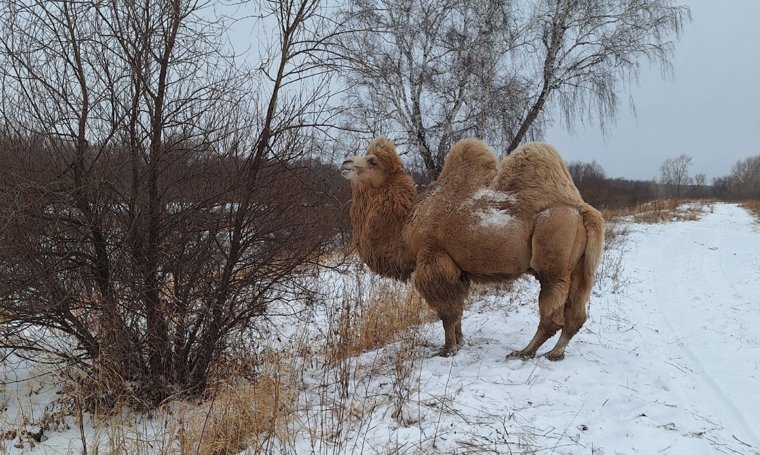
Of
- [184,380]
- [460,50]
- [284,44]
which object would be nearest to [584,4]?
[460,50]

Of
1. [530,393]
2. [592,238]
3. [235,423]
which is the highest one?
[592,238]

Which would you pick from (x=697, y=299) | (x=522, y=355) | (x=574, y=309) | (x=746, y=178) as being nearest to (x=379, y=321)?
(x=522, y=355)

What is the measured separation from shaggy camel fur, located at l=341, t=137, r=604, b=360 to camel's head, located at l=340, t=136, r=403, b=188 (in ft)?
0.04

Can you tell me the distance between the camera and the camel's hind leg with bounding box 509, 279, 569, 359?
4.86 m

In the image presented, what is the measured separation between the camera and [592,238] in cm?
481

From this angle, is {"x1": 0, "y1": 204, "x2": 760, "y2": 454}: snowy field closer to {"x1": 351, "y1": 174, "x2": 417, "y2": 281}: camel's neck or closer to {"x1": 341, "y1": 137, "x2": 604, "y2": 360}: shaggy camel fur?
{"x1": 341, "y1": 137, "x2": 604, "y2": 360}: shaggy camel fur

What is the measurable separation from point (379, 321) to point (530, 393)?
2678 mm

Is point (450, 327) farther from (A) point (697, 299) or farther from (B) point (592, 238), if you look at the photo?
(A) point (697, 299)

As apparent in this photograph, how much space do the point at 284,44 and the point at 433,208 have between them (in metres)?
2.16

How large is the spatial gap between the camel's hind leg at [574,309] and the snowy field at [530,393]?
14cm

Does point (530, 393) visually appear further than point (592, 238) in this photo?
No

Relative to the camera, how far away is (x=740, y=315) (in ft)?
26.9

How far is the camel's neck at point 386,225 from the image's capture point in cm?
542

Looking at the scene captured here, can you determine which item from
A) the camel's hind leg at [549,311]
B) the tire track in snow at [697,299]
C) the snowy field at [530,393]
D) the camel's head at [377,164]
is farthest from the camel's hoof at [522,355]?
the camel's head at [377,164]
